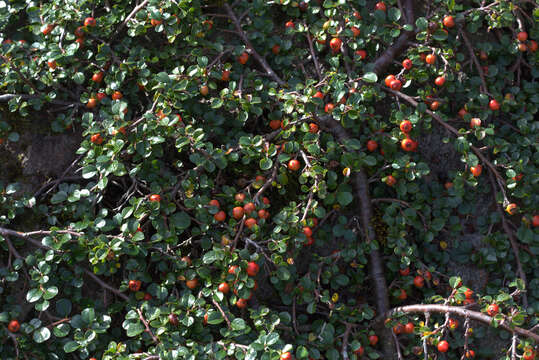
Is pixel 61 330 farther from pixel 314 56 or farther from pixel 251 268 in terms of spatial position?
pixel 314 56

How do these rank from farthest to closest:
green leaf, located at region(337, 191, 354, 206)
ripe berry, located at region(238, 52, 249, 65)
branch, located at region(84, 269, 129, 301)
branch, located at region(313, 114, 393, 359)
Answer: ripe berry, located at region(238, 52, 249, 65)
branch, located at region(313, 114, 393, 359)
green leaf, located at region(337, 191, 354, 206)
branch, located at region(84, 269, 129, 301)

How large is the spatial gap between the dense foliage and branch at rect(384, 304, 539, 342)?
2cm

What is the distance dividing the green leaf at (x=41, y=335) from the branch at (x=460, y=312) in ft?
5.19

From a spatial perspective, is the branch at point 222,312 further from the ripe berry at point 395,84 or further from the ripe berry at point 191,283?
the ripe berry at point 395,84

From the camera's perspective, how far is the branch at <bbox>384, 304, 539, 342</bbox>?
2.56m

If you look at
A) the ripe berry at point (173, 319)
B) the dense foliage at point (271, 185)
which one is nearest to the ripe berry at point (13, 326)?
the dense foliage at point (271, 185)

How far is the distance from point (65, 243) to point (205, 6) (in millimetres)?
1474

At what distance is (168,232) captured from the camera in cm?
272

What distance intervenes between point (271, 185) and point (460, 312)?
3.52 ft

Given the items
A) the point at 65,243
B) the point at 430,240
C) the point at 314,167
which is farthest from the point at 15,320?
the point at 430,240

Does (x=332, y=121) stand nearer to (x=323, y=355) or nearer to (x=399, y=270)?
(x=399, y=270)

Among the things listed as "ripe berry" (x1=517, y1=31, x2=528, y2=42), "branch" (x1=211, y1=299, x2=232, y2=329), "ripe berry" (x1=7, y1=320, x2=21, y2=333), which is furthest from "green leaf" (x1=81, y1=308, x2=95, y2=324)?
"ripe berry" (x1=517, y1=31, x2=528, y2=42)

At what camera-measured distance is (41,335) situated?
259cm

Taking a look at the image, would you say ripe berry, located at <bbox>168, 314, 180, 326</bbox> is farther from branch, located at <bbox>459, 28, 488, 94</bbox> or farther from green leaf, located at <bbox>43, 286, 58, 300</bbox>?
branch, located at <bbox>459, 28, 488, 94</bbox>
